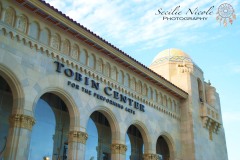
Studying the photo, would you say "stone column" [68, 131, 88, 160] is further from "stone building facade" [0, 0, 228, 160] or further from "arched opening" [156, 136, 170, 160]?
"arched opening" [156, 136, 170, 160]

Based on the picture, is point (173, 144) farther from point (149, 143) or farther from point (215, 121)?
point (215, 121)

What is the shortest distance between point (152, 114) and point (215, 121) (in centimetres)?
757

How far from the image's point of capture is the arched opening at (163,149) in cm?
2430

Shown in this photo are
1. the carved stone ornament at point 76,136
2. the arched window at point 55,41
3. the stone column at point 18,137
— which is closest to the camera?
the stone column at point 18,137

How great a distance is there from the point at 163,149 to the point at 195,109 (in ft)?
13.5

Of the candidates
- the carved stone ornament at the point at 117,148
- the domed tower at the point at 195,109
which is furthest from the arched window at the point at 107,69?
the domed tower at the point at 195,109

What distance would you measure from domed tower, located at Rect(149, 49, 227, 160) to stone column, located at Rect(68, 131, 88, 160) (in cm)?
1026

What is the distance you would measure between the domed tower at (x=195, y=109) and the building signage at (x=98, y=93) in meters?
5.28

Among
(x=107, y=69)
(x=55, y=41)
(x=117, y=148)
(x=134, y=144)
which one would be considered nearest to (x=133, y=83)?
(x=107, y=69)

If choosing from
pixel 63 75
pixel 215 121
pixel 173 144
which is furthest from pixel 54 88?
pixel 215 121

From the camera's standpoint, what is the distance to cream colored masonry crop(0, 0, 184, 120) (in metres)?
15.2

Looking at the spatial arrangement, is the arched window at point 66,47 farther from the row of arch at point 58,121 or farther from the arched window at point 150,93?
the arched window at point 150,93

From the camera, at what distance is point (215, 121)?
2733cm

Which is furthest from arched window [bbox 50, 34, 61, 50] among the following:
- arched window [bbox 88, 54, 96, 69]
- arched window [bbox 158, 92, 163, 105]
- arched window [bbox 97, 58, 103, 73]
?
arched window [bbox 158, 92, 163, 105]
